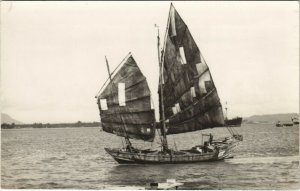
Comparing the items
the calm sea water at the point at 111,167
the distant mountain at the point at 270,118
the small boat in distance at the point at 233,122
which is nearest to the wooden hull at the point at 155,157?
the calm sea water at the point at 111,167

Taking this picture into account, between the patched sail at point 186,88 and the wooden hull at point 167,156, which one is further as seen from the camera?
the wooden hull at point 167,156

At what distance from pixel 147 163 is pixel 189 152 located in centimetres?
76

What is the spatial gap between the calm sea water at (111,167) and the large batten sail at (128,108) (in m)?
0.41

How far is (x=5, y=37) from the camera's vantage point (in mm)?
8500

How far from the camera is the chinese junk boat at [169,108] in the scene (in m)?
9.18

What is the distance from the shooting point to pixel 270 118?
8.52 m

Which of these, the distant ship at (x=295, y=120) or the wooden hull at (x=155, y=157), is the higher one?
the distant ship at (x=295, y=120)

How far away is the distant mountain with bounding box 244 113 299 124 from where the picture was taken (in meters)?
8.05

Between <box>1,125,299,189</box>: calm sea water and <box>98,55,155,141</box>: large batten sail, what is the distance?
405 millimetres

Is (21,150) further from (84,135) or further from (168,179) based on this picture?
(168,179)

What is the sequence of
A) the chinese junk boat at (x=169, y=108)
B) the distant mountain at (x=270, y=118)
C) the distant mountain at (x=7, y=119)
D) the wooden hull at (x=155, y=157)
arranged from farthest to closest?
the wooden hull at (x=155, y=157), the chinese junk boat at (x=169, y=108), the distant mountain at (x=7, y=119), the distant mountain at (x=270, y=118)

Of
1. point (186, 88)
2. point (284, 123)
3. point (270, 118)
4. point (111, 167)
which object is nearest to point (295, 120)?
point (284, 123)

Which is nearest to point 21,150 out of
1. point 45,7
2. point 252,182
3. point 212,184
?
point 45,7

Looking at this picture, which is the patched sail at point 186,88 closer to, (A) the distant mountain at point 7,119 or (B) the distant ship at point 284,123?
(B) the distant ship at point 284,123
